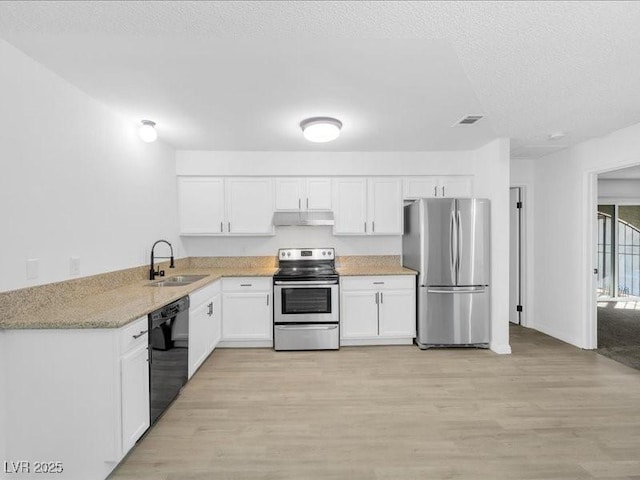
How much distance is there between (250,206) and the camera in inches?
183

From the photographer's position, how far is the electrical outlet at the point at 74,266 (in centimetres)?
257

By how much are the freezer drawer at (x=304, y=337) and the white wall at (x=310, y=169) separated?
121 centimetres

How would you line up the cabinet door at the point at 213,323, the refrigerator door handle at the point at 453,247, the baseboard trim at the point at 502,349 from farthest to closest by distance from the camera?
the refrigerator door handle at the point at 453,247
the baseboard trim at the point at 502,349
the cabinet door at the point at 213,323

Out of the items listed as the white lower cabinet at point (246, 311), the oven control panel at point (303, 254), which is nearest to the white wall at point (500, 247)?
the oven control panel at point (303, 254)

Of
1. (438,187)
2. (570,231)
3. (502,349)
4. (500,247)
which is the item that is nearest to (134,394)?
(502,349)

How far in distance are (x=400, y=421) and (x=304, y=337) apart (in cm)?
177

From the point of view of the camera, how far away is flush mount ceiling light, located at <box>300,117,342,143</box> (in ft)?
10.7

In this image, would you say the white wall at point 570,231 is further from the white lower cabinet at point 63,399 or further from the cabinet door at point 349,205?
the white lower cabinet at point 63,399

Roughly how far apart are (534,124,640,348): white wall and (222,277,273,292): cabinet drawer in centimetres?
369

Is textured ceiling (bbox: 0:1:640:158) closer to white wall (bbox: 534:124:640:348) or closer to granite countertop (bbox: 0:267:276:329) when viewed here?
white wall (bbox: 534:124:640:348)

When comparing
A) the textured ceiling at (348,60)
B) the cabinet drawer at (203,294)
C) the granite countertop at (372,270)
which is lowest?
the cabinet drawer at (203,294)

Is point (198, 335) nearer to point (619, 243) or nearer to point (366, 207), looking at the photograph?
point (366, 207)

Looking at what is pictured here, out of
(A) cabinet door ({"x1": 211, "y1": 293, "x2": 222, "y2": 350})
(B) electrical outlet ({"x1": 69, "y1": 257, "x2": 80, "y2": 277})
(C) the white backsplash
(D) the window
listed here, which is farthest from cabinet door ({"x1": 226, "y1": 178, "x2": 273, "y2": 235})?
(D) the window

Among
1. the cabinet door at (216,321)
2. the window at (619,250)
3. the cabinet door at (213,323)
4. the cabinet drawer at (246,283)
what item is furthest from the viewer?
the window at (619,250)
